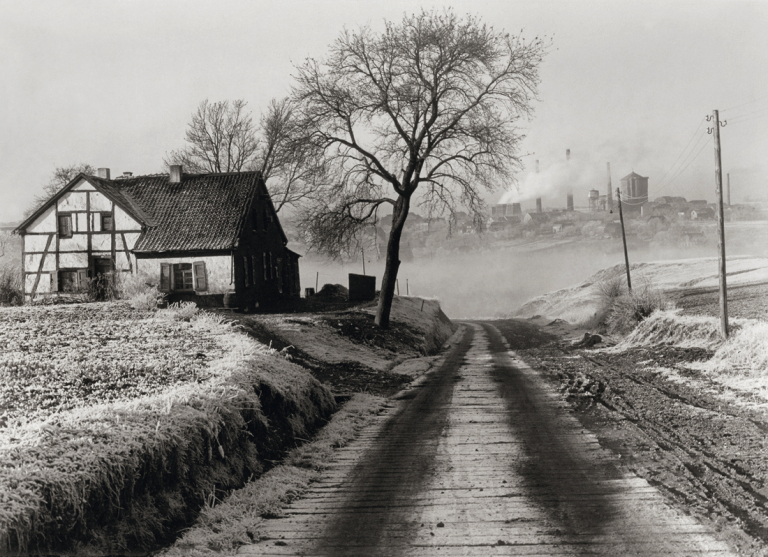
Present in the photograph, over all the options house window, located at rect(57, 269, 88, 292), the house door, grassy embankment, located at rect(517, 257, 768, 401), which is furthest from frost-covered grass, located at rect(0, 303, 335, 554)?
house window, located at rect(57, 269, 88, 292)

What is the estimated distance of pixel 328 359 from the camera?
1925 cm

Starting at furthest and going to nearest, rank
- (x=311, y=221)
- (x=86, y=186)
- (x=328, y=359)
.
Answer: (x=86, y=186) < (x=311, y=221) < (x=328, y=359)

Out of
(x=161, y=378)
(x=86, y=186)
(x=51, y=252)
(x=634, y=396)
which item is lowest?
(x=634, y=396)

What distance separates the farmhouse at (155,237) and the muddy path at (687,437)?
20776 mm

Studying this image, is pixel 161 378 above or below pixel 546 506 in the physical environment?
above

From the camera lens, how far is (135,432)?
6645mm

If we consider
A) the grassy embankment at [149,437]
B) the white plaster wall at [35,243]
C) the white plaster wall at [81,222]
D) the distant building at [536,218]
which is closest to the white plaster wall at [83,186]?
the white plaster wall at [81,222]

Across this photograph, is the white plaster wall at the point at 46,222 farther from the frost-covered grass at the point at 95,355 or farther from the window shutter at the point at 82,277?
the frost-covered grass at the point at 95,355

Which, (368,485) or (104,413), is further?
(368,485)

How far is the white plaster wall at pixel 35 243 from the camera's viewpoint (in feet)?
114

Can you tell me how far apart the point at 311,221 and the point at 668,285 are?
30237 mm

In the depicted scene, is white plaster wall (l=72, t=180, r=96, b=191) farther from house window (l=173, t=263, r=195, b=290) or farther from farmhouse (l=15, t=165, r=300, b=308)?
house window (l=173, t=263, r=195, b=290)

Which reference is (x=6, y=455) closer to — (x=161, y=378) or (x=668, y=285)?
(x=161, y=378)

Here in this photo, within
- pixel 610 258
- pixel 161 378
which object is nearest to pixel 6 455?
pixel 161 378
